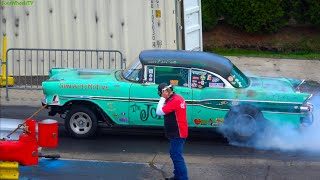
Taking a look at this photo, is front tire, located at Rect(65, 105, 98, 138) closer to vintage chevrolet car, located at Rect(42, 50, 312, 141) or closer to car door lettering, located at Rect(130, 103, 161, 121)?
vintage chevrolet car, located at Rect(42, 50, 312, 141)

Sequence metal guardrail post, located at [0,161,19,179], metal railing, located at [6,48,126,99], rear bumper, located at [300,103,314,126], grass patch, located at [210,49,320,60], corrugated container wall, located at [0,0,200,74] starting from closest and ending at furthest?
metal guardrail post, located at [0,161,19,179] → rear bumper, located at [300,103,314,126] → corrugated container wall, located at [0,0,200,74] → metal railing, located at [6,48,126,99] → grass patch, located at [210,49,320,60]

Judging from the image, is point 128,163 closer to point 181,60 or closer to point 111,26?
point 181,60

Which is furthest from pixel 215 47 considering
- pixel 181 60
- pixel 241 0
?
pixel 181 60

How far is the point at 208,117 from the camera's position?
10297 mm

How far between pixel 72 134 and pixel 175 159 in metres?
2.91

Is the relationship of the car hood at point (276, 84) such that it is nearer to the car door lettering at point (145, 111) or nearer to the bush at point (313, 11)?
the car door lettering at point (145, 111)

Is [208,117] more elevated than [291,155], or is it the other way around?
[208,117]

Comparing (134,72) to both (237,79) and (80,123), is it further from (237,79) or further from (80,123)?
(237,79)

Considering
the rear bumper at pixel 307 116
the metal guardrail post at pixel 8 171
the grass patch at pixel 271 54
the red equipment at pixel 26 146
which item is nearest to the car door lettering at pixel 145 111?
the rear bumper at pixel 307 116

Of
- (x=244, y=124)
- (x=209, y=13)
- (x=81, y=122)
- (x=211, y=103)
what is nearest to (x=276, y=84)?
(x=244, y=124)

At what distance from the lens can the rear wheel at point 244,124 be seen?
406 inches

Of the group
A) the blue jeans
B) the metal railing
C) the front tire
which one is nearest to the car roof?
the front tire

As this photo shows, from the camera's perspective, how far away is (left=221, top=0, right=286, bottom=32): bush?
62.8ft

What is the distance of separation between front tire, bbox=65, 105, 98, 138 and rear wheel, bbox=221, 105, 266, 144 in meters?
2.16
